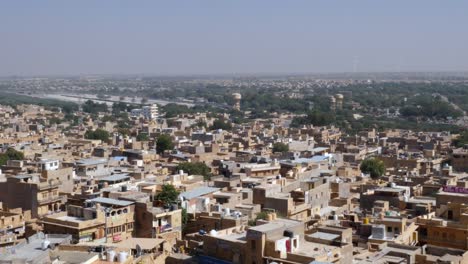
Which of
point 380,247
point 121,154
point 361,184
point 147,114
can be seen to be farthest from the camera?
point 147,114

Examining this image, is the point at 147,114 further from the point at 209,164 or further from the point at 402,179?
the point at 402,179

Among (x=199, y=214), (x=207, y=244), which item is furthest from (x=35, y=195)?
(x=207, y=244)

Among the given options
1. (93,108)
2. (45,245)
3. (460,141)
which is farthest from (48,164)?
(93,108)

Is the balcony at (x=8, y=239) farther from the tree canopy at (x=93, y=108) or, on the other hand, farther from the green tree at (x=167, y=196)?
the tree canopy at (x=93, y=108)

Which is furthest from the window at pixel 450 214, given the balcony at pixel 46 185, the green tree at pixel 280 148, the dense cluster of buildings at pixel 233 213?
the green tree at pixel 280 148

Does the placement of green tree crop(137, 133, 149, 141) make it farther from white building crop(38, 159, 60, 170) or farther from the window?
the window
